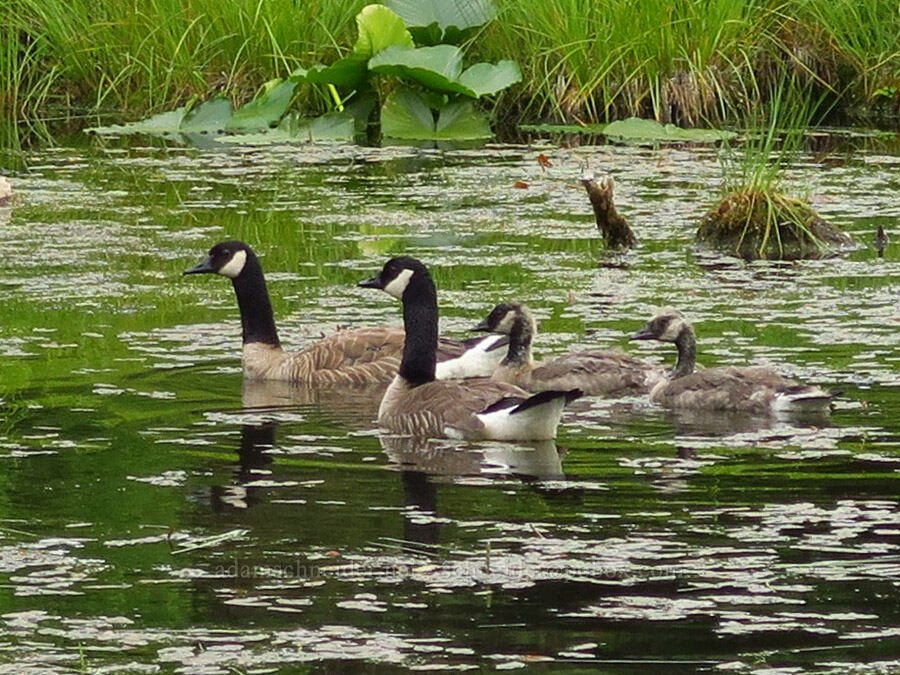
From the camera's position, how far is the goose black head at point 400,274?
10070 mm

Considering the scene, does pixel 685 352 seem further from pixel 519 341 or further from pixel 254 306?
pixel 254 306

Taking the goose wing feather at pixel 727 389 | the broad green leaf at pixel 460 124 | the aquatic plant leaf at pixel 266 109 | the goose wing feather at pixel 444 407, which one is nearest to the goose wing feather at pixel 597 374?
the goose wing feather at pixel 727 389

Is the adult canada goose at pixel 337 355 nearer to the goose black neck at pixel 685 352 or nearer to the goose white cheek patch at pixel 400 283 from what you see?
the goose white cheek patch at pixel 400 283

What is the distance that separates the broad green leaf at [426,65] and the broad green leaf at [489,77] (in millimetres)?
95

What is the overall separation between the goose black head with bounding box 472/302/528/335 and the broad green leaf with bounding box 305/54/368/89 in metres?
8.64

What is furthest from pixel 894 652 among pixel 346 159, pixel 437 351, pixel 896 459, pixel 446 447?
pixel 346 159

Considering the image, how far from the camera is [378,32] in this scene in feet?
62.0

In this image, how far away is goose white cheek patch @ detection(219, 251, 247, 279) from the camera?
1153cm

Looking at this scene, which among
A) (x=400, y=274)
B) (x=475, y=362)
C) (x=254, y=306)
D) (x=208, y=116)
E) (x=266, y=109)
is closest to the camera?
(x=400, y=274)

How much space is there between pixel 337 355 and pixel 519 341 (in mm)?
956

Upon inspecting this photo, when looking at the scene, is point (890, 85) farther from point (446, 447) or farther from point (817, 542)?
point (817, 542)

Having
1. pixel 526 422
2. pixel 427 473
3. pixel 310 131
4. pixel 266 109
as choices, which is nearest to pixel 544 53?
pixel 310 131

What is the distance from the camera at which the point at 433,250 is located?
13.9 metres

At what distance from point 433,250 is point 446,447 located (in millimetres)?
4970
